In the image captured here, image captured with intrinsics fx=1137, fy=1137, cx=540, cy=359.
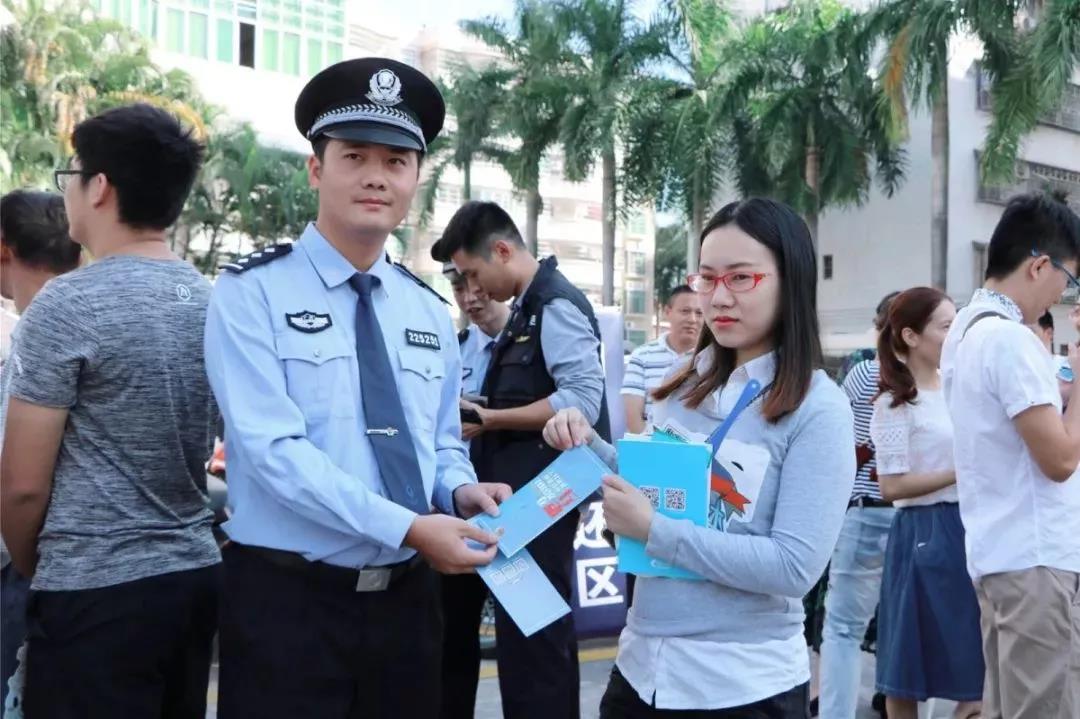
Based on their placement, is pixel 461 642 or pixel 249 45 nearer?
pixel 461 642

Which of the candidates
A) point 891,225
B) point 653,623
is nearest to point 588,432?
point 653,623

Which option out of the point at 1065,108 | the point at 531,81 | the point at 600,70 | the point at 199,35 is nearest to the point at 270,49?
the point at 199,35

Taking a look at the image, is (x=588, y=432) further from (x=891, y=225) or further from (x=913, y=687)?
(x=891, y=225)

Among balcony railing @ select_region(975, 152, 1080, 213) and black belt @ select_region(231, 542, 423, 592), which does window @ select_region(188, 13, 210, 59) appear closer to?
balcony railing @ select_region(975, 152, 1080, 213)

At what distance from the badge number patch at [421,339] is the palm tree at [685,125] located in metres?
24.5

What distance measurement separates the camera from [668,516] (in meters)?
2.25

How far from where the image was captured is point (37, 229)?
10.0ft

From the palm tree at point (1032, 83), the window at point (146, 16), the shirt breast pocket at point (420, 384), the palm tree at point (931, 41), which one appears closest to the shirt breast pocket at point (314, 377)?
the shirt breast pocket at point (420, 384)

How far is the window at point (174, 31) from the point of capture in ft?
129

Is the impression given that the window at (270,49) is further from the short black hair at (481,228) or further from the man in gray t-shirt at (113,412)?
the man in gray t-shirt at (113,412)

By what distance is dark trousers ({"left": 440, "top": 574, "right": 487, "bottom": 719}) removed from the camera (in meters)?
3.85

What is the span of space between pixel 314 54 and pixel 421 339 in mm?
43146

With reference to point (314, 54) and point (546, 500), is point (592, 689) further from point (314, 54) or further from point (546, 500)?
point (314, 54)

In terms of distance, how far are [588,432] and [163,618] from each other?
3.34 feet
